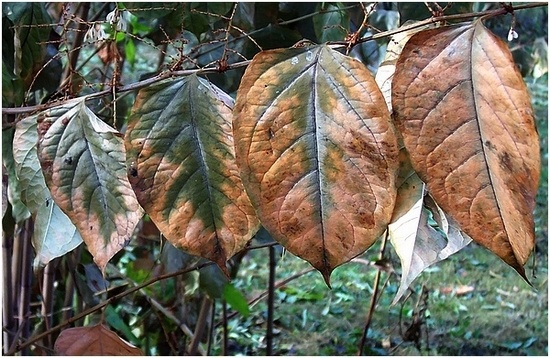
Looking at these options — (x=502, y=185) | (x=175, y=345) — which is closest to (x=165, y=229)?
(x=502, y=185)

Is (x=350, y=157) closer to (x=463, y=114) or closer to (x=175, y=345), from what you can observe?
(x=463, y=114)

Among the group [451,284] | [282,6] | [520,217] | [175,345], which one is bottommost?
[451,284]

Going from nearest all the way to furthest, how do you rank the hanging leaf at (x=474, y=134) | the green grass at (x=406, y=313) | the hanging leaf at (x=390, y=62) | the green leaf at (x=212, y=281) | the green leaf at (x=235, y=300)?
the hanging leaf at (x=474, y=134), the hanging leaf at (x=390, y=62), the green leaf at (x=212, y=281), the green leaf at (x=235, y=300), the green grass at (x=406, y=313)

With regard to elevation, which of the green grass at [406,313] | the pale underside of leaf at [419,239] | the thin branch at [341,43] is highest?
the thin branch at [341,43]

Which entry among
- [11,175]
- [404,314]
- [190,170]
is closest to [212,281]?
[11,175]

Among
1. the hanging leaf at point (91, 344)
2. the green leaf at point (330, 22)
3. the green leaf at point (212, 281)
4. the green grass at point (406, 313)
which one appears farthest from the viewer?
the green grass at point (406, 313)

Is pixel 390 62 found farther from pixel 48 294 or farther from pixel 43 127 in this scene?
pixel 48 294

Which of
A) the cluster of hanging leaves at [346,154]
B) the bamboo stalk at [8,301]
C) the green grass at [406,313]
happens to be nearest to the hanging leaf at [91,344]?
the cluster of hanging leaves at [346,154]

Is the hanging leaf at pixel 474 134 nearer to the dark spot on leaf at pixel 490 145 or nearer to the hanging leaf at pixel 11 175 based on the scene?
the dark spot on leaf at pixel 490 145
